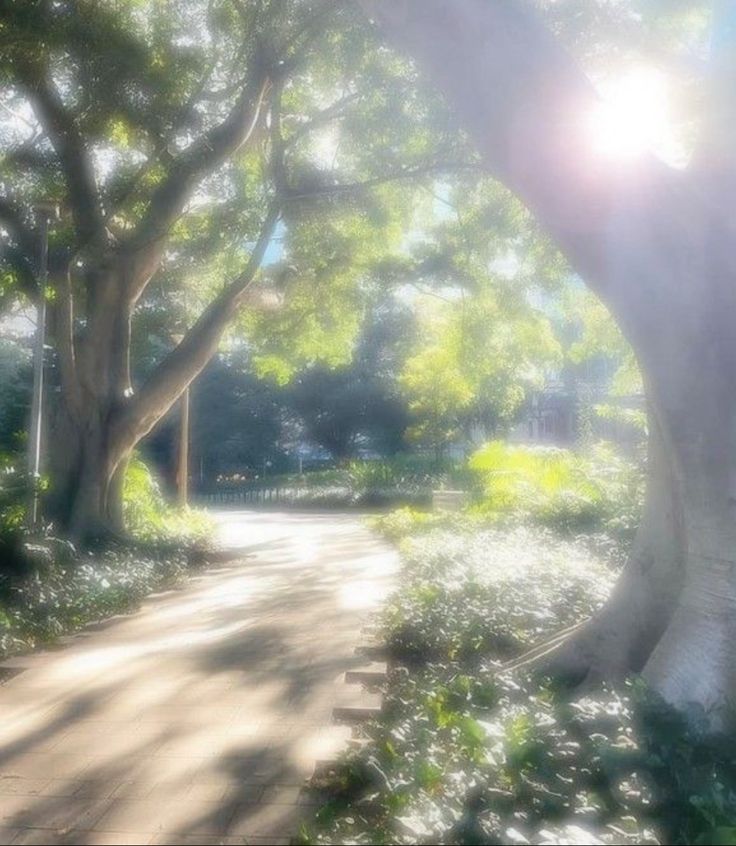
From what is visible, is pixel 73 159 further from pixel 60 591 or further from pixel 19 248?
pixel 60 591

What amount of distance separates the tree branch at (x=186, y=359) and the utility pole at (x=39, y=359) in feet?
6.62

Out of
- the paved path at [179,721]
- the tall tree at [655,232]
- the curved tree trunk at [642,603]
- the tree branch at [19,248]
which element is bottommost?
the paved path at [179,721]

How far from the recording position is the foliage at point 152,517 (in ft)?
52.9

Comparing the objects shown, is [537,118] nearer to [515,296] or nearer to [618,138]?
[618,138]

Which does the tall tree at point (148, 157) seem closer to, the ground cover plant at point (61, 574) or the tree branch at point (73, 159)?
the tree branch at point (73, 159)

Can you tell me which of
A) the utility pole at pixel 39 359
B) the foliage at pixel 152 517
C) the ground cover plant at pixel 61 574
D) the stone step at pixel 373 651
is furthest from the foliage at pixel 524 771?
the foliage at pixel 152 517

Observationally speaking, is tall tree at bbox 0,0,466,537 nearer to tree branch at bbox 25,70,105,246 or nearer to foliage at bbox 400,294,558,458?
tree branch at bbox 25,70,105,246

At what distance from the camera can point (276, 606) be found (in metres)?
11.3

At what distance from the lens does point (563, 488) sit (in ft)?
56.6

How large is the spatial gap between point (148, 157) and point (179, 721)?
32.8 ft

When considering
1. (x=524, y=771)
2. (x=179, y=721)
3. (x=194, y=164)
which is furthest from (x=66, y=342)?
(x=524, y=771)

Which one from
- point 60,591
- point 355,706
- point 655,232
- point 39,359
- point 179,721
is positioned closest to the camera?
point 655,232

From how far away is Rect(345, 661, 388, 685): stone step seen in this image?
23.5ft

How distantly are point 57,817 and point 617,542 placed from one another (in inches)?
354
